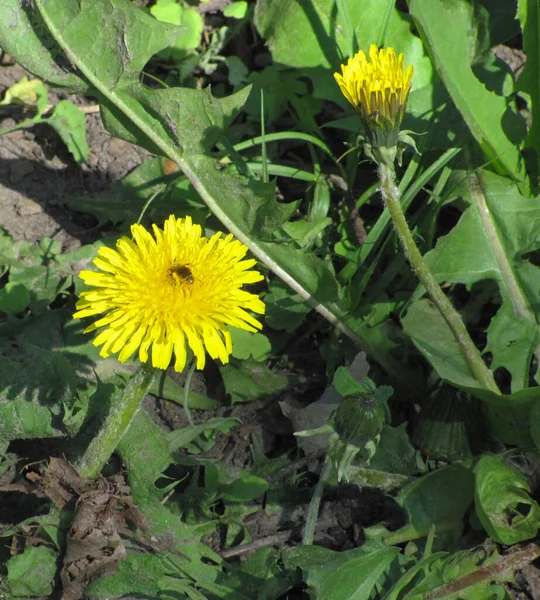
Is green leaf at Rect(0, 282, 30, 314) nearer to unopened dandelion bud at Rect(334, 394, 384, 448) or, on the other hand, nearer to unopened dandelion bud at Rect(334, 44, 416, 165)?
unopened dandelion bud at Rect(334, 394, 384, 448)

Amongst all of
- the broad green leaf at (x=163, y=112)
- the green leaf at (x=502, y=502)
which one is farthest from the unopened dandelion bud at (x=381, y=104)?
the green leaf at (x=502, y=502)

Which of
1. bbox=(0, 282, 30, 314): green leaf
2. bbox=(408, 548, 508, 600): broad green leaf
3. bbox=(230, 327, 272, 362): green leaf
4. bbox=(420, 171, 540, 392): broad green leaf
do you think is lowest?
bbox=(408, 548, 508, 600): broad green leaf

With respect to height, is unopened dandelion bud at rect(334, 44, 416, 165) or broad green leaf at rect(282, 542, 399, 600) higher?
unopened dandelion bud at rect(334, 44, 416, 165)

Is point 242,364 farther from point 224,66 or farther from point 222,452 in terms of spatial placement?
point 224,66

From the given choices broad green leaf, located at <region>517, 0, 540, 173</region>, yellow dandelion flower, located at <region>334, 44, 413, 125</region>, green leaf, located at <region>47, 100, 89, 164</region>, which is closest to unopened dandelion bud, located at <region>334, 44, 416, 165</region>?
yellow dandelion flower, located at <region>334, 44, 413, 125</region>

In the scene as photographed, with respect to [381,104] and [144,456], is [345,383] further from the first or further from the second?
[381,104]

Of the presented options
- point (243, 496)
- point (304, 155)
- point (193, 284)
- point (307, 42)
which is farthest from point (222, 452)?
point (307, 42)

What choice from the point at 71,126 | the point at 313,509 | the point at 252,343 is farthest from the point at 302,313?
the point at 71,126
